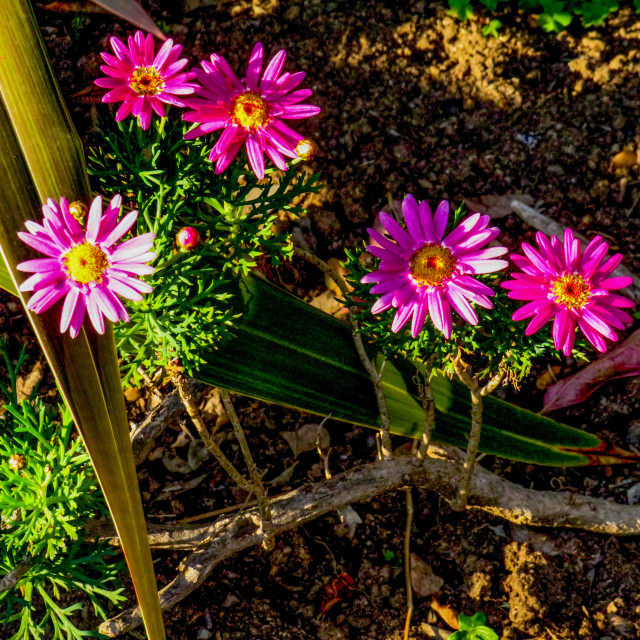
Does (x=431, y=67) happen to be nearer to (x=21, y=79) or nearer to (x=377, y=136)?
(x=377, y=136)

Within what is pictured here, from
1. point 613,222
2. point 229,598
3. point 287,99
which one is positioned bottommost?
point 229,598

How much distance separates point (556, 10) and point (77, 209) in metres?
1.90

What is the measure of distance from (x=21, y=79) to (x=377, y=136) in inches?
51.1

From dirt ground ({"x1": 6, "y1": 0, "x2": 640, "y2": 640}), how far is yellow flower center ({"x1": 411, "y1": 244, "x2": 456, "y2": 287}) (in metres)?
0.86

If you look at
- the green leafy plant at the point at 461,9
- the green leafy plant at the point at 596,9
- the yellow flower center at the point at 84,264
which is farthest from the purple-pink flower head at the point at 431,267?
the green leafy plant at the point at 596,9

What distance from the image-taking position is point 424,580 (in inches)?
74.7

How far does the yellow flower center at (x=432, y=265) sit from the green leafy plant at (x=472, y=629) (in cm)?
104

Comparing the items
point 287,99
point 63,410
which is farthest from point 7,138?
point 63,410

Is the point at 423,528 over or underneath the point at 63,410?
over

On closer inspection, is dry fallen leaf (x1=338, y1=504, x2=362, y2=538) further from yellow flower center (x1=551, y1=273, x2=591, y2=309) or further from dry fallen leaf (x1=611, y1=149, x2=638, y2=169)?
dry fallen leaf (x1=611, y1=149, x2=638, y2=169)

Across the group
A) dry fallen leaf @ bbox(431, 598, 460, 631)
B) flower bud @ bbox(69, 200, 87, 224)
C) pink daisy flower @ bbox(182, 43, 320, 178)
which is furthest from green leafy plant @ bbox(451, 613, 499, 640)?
flower bud @ bbox(69, 200, 87, 224)

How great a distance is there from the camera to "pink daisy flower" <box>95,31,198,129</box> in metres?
1.28

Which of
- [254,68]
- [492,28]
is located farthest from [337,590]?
[492,28]

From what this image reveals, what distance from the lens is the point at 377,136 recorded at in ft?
7.22
